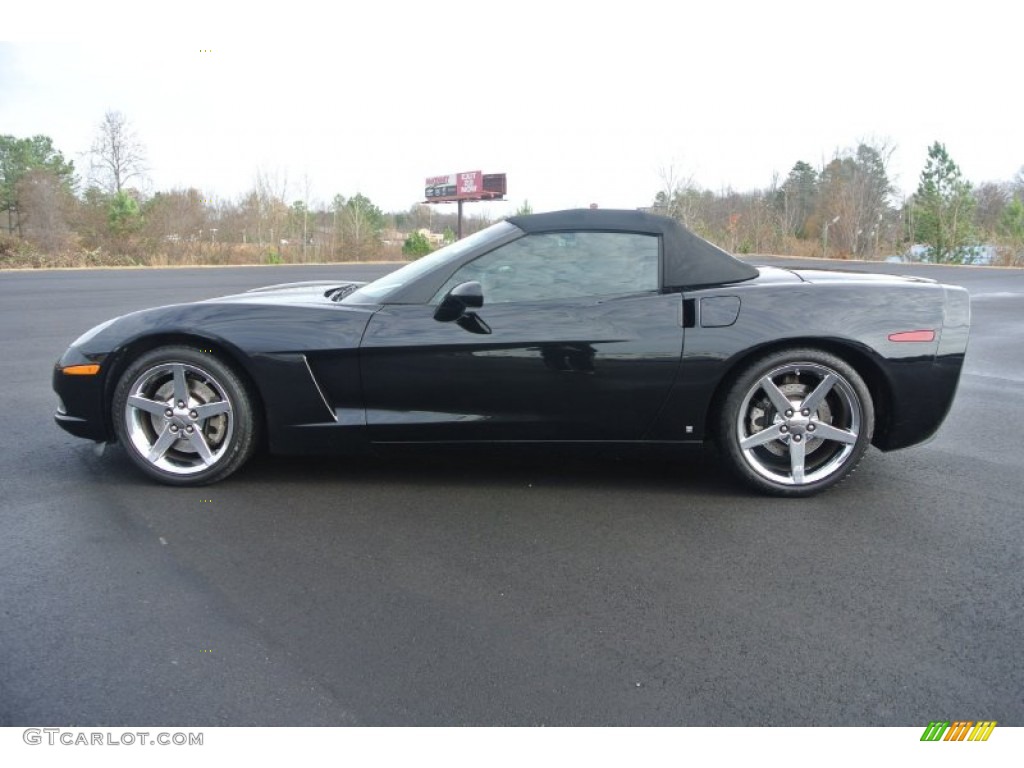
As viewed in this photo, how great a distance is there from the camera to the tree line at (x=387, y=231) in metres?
36.0

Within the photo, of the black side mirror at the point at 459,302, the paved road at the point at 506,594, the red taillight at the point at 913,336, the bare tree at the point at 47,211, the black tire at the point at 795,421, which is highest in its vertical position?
the bare tree at the point at 47,211

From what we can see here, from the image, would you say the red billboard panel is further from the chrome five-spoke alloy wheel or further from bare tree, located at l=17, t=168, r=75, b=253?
the chrome five-spoke alloy wheel

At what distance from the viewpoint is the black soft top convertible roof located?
386cm

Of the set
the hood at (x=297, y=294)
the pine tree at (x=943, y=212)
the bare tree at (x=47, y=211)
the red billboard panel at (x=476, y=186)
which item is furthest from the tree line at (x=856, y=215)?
the hood at (x=297, y=294)

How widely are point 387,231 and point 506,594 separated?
48322 mm

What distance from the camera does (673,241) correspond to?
390 cm

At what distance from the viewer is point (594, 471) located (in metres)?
4.24

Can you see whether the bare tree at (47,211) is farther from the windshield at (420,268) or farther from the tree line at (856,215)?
the windshield at (420,268)

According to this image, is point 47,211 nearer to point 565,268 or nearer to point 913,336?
point 565,268

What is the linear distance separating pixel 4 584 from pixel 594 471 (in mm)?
2692

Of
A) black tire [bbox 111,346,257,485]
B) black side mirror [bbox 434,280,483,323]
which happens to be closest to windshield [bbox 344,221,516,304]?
black side mirror [bbox 434,280,483,323]
